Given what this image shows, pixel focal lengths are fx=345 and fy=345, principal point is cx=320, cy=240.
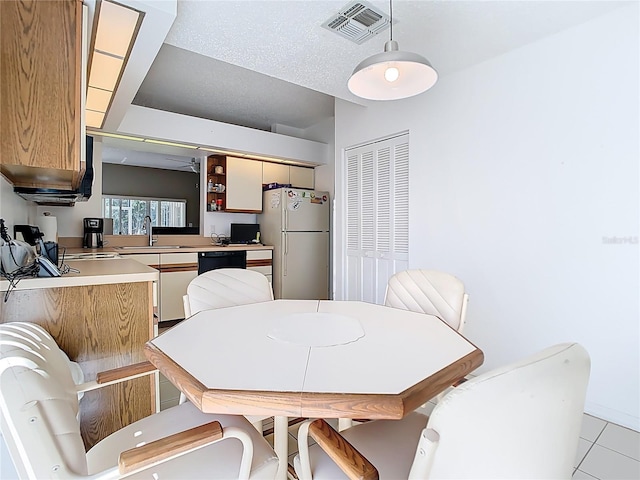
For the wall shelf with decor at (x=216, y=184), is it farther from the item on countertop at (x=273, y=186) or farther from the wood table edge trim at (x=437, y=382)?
the wood table edge trim at (x=437, y=382)

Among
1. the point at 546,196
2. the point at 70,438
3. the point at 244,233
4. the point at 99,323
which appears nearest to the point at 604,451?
the point at 546,196

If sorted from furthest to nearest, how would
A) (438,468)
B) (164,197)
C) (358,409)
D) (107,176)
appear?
(164,197)
(107,176)
(358,409)
(438,468)

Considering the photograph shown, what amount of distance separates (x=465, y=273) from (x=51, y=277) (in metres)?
2.70

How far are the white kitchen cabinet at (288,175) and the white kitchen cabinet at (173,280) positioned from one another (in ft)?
5.36

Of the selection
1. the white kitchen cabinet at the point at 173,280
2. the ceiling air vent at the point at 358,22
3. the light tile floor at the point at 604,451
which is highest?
the ceiling air vent at the point at 358,22

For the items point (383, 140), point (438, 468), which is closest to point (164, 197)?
point (383, 140)

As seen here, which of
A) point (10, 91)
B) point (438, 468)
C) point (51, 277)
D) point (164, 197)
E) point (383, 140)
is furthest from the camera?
point (164, 197)

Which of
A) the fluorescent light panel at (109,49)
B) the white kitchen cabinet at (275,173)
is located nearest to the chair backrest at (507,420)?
the fluorescent light panel at (109,49)

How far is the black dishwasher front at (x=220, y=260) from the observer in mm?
4289

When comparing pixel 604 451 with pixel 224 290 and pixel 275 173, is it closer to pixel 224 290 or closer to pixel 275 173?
pixel 224 290

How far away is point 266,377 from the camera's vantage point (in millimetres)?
950

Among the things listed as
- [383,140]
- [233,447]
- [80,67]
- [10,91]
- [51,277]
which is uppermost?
[383,140]

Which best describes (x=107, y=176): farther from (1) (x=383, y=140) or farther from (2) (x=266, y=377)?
(2) (x=266, y=377)

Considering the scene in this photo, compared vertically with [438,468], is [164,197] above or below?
above
